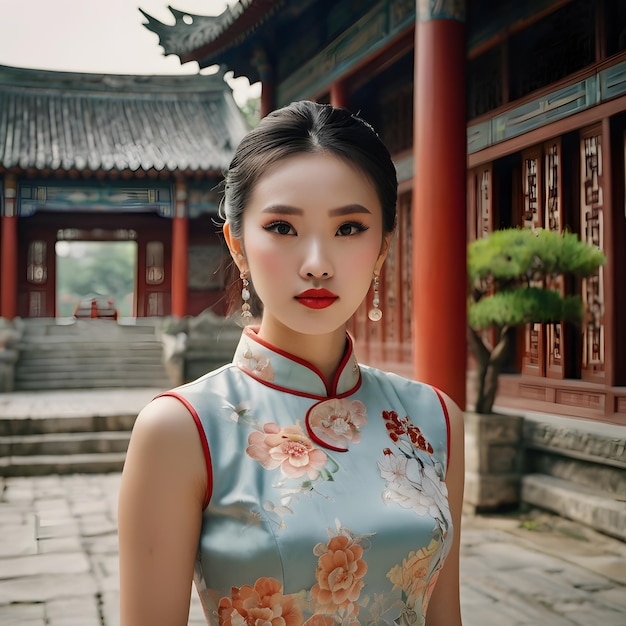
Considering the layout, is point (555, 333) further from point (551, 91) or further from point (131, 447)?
point (131, 447)

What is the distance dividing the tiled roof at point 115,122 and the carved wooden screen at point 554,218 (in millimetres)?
8405

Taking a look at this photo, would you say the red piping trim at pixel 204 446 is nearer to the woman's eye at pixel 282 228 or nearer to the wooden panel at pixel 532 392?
the woman's eye at pixel 282 228

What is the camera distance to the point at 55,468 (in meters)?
5.86

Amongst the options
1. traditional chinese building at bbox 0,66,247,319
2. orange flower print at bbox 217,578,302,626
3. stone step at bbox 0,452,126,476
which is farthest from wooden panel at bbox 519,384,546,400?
traditional chinese building at bbox 0,66,247,319

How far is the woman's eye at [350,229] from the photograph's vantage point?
3.69 ft

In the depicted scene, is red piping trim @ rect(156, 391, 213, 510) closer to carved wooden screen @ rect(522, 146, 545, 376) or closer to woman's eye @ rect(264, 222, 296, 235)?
woman's eye @ rect(264, 222, 296, 235)

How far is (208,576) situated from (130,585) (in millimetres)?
107

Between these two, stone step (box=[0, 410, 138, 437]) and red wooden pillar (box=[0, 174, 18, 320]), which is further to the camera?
red wooden pillar (box=[0, 174, 18, 320])

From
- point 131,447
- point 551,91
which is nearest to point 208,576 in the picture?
point 131,447

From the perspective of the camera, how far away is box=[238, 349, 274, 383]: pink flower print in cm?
119

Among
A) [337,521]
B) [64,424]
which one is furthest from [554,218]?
[64,424]

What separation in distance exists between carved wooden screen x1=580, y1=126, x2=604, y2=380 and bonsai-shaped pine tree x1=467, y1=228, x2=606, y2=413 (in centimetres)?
13

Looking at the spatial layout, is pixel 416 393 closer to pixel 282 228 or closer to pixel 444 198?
pixel 282 228

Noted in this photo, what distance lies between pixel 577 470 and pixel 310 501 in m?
3.35
